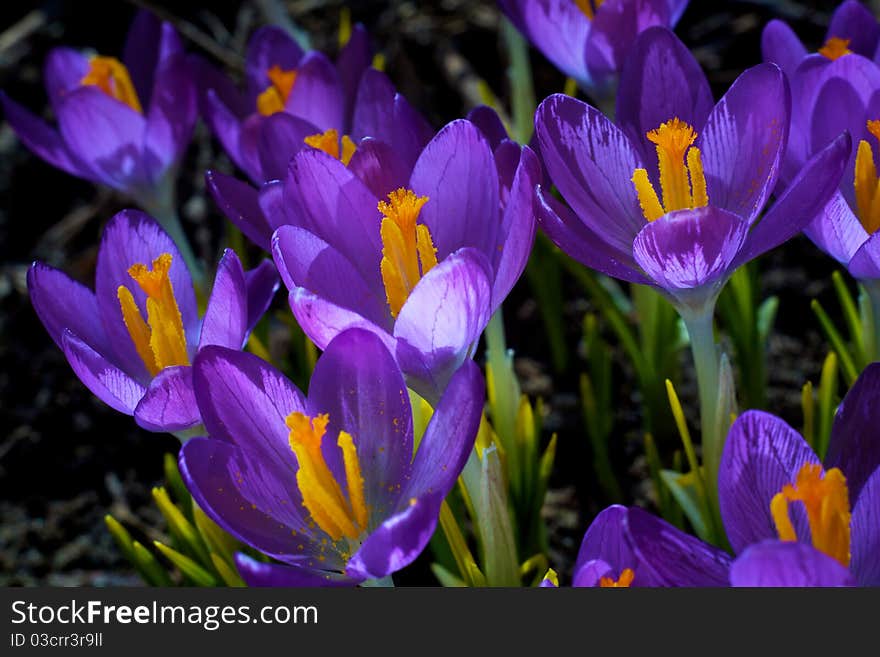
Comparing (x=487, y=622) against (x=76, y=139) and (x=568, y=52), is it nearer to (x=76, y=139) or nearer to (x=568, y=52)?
(x=568, y=52)

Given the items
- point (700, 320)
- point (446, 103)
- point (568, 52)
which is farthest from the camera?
point (446, 103)

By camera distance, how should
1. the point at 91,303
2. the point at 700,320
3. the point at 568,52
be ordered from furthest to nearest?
1. the point at 568,52
2. the point at 91,303
3. the point at 700,320

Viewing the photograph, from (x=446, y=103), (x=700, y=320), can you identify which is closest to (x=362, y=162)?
(x=700, y=320)

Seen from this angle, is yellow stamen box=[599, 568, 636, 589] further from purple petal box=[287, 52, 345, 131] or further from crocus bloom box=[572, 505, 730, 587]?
purple petal box=[287, 52, 345, 131]

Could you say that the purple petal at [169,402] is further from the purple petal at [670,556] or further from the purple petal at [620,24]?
the purple petal at [620,24]

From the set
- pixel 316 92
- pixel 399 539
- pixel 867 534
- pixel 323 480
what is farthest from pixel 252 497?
pixel 316 92

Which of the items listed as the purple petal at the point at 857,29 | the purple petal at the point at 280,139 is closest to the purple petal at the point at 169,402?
the purple petal at the point at 280,139

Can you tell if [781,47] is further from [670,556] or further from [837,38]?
[670,556]

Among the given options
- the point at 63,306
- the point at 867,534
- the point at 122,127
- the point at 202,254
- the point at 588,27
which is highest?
the point at 588,27
